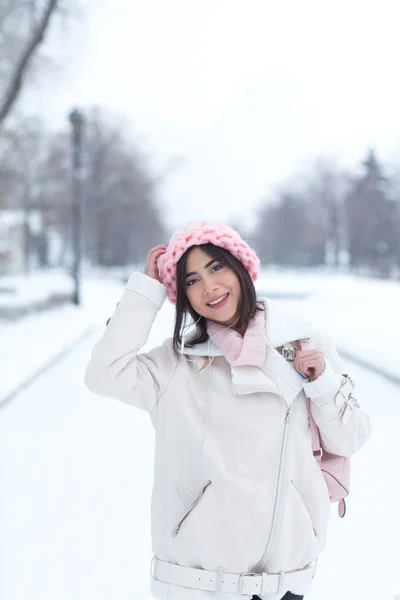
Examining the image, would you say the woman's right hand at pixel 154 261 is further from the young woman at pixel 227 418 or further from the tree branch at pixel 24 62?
the tree branch at pixel 24 62

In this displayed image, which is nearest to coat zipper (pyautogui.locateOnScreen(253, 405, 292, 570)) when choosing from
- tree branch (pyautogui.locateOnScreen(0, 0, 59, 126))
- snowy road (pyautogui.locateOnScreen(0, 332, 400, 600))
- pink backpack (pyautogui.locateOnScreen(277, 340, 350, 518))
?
pink backpack (pyautogui.locateOnScreen(277, 340, 350, 518))

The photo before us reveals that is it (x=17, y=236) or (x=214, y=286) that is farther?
(x=17, y=236)

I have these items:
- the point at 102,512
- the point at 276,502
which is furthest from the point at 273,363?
the point at 102,512

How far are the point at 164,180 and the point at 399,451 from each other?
33936 millimetres

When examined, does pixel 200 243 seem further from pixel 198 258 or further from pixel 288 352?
pixel 288 352

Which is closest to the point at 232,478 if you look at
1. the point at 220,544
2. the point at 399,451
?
the point at 220,544

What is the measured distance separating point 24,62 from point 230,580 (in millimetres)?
15115

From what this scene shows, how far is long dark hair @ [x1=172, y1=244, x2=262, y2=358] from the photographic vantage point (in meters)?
1.80

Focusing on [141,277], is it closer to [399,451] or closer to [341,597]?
[341,597]

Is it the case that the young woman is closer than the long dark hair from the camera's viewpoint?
Yes

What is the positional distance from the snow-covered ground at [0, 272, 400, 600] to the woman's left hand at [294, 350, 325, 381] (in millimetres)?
1602

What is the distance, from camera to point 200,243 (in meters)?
1.78

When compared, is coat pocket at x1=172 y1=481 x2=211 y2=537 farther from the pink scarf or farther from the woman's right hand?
the woman's right hand

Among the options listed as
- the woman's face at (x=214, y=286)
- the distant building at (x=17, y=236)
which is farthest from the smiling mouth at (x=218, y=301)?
the distant building at (x=17, y=236)
